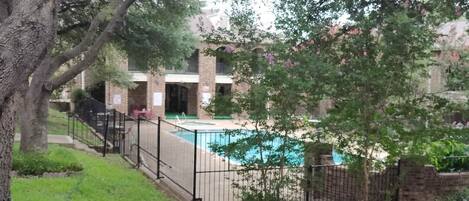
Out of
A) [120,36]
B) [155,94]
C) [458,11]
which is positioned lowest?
[155,94]

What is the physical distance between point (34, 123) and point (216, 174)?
4.24m

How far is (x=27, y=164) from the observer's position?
984cm

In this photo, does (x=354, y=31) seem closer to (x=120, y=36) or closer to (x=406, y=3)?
(x=406, y=3)

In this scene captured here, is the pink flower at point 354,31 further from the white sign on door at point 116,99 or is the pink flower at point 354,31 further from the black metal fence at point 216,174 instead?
the white sign on door at point 116,99

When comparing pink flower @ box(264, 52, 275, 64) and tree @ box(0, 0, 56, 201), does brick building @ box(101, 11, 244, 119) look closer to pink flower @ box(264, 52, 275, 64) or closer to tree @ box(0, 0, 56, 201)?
pink flower @ box(264, 52, 275, 64)

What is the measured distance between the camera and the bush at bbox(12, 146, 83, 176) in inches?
384

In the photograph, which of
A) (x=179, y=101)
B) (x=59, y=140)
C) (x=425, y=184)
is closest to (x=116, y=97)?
(x=179, y=101)

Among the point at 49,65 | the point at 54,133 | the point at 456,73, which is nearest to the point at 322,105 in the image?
the point at 456,73

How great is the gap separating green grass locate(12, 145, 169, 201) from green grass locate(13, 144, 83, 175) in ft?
0.85

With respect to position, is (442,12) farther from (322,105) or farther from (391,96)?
(322,105)

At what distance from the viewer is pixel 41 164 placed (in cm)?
993

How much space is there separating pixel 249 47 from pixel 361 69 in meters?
1.47

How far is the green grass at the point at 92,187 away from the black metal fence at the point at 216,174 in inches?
25.1

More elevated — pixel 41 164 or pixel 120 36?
pixel 120 36
